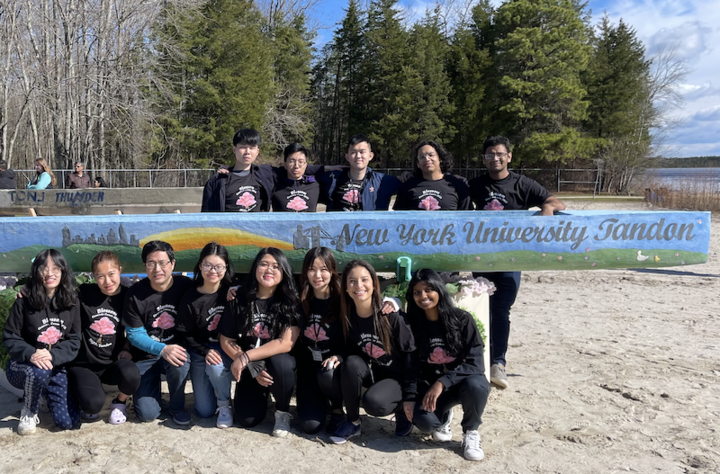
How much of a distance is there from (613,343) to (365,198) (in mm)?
2421

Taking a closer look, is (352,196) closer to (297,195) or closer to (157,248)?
(297,195)

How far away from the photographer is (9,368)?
2.96m

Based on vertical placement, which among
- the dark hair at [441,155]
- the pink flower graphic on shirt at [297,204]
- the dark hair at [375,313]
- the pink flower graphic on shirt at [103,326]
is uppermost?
the dark hair at [441,155]

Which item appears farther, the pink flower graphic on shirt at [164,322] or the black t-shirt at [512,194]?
the black t-shirt at [512,194]

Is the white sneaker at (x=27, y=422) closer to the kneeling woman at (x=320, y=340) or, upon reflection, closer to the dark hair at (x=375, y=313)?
the kneeling woman at (x=320, y=340)

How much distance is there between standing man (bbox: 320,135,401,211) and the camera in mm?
3832

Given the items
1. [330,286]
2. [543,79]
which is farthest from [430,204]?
[543,79]

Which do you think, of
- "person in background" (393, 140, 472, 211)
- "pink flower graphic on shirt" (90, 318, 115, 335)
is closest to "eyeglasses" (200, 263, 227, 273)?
"pink flower graphic on shirt" (90, 318, 115, 335)

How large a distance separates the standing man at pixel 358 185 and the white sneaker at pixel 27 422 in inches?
86.8

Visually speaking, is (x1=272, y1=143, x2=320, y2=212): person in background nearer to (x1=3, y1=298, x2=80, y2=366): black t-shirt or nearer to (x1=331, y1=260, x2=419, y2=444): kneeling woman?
(x1=331, y1=260, x2=419, y2=444): kneeling woman

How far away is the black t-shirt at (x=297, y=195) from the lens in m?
3.94

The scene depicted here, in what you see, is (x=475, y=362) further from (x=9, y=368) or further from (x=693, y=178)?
(x=693, y=178)

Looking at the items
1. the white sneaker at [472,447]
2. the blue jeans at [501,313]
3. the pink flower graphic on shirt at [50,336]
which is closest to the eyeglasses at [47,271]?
the pink flower graphic on shirt at [50,336]

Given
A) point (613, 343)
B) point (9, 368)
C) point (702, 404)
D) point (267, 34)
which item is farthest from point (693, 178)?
point (267, 34)
